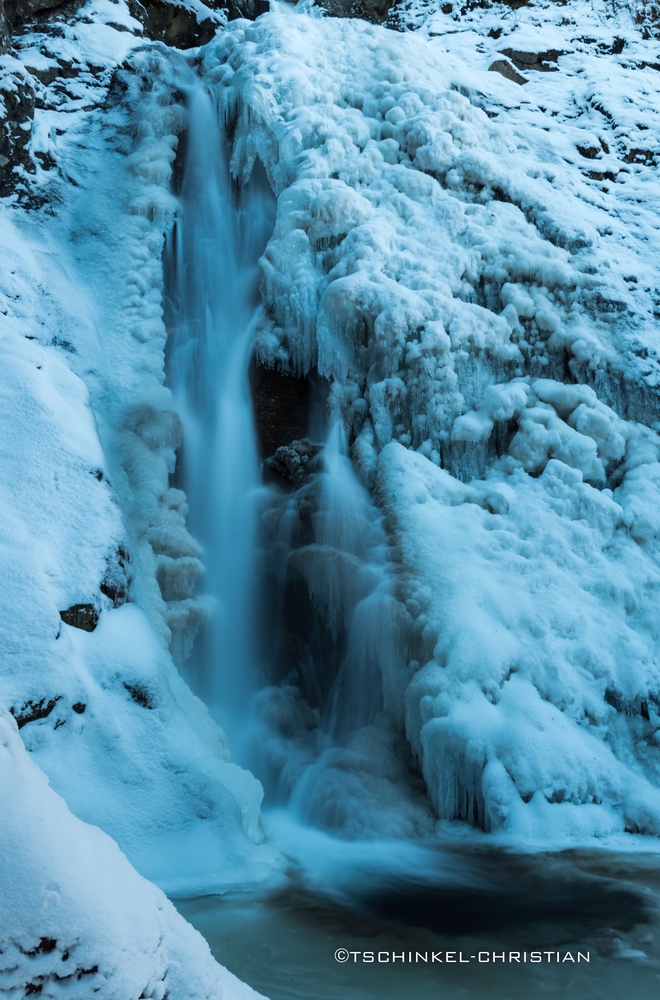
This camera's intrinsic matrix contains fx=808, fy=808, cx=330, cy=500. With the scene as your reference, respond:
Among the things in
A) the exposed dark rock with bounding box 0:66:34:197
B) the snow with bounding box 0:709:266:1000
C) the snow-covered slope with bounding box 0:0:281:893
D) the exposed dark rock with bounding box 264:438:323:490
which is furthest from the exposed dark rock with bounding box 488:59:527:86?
the snow with bounding box 0:709:266:1000

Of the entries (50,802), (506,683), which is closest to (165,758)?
(506,683)

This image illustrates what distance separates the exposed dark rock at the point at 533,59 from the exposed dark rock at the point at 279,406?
859 cm

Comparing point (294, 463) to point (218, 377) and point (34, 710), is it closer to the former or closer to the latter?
point (218, 377)

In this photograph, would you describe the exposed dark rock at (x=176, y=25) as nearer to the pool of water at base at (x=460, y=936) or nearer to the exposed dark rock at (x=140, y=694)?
the exposed dark rock at (x=140, y=694)

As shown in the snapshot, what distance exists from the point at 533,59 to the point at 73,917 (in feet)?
48.1

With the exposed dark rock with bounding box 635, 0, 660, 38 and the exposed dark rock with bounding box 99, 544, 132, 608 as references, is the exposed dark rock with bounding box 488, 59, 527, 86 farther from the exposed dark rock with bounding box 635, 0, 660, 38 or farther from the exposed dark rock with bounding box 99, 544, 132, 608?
the exposed dark rock with bounding box 99, 544, 132, 608

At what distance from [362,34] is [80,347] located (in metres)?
6.70

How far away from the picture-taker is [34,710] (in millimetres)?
4531

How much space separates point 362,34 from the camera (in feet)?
36.4

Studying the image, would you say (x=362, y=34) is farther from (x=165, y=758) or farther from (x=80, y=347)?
(x=165, y=758)

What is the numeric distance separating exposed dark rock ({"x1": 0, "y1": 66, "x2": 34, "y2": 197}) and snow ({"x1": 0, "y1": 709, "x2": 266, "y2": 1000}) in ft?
27.1

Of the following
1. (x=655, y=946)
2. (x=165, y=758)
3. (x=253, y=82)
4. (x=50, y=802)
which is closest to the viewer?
(x=50, y=802)

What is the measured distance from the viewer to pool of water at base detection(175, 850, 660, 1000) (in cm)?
344

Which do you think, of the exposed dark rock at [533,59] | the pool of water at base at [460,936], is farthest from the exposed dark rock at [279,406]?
the exposed dark rock at [533,59]
